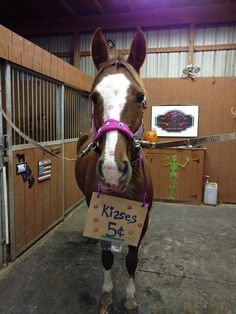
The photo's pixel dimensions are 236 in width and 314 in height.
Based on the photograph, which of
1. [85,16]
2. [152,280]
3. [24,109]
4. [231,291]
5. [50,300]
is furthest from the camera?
[85,16]

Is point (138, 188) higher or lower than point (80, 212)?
higher

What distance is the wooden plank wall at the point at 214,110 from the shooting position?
12.2ft

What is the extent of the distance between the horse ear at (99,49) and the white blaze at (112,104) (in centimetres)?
25

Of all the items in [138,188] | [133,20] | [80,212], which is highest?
[133,20]

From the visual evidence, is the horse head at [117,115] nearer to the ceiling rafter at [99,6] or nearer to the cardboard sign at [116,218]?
the cardboard sign at [116,218]

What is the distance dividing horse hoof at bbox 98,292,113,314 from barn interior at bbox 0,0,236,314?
3.1 inches

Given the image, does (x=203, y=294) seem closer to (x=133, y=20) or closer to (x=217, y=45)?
(x=217, y=45)

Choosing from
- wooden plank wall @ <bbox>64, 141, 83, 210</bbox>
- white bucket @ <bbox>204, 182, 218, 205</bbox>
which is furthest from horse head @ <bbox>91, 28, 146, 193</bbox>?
white bucket @ <bbox>204, 182, 218, 205</bbox>

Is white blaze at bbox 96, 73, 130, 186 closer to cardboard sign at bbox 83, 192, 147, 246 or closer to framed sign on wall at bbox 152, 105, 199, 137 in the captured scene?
cardboard sign at bbox 83, 192, 147, 246

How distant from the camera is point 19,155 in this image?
6.66 ft

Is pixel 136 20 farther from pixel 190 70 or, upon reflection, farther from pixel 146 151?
pixel 146 151

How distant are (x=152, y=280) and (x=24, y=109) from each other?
1.77 meters

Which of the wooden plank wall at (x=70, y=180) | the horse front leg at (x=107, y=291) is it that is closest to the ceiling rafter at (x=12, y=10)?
the wooden plank wall at (x=70, y=180)

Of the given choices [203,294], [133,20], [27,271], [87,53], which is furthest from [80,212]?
[133,20]
